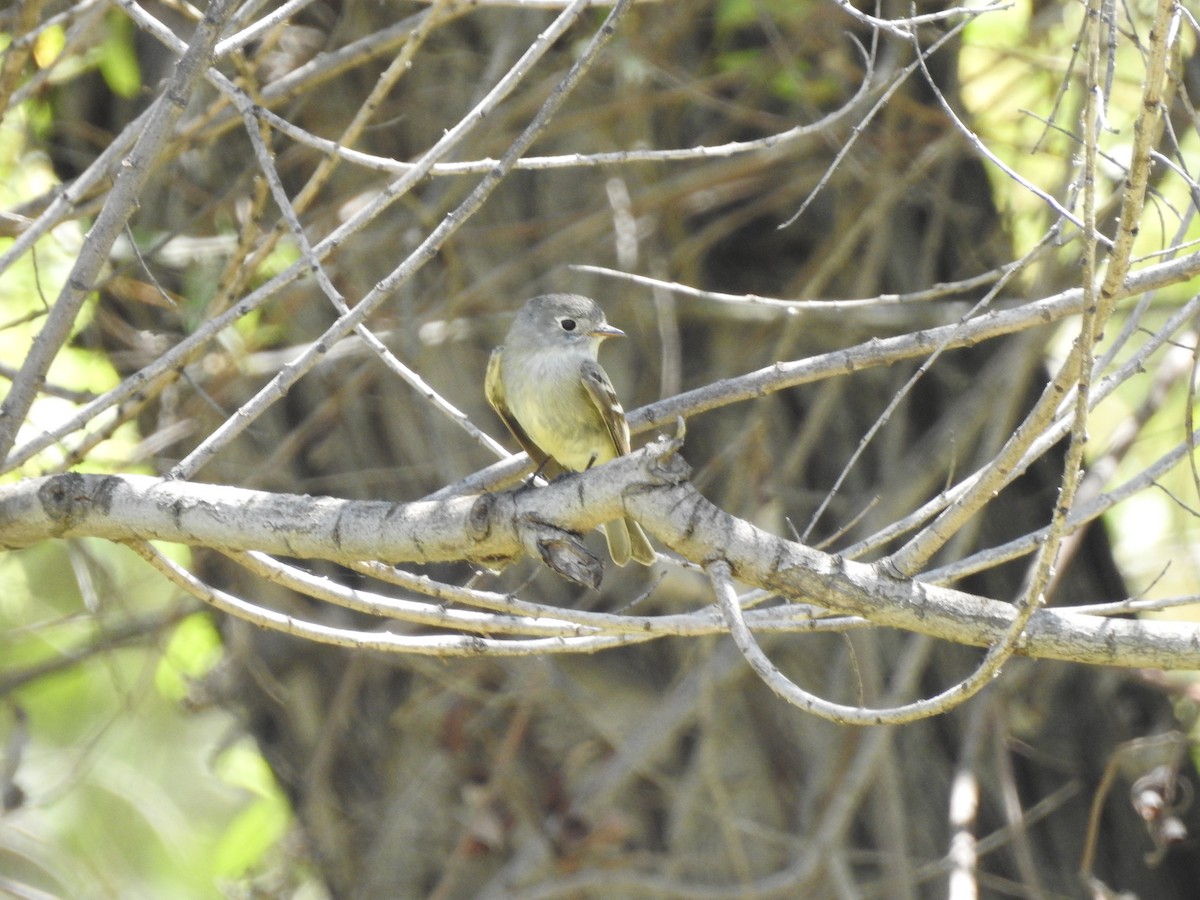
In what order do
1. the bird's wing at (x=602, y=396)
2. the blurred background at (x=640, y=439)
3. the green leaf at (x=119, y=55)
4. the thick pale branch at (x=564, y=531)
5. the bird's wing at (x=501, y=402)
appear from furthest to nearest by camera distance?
the blurred background at (x=640, y=439) < the green leaf at (x=119, y=55) < the bird's wing at (x=501, y=402) < the bird's wing at (x=602, y=396) < the thick pale branch at (x=564, y=531)

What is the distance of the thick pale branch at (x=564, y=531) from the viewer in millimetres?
2232

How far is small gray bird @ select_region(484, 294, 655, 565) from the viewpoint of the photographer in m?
4.09

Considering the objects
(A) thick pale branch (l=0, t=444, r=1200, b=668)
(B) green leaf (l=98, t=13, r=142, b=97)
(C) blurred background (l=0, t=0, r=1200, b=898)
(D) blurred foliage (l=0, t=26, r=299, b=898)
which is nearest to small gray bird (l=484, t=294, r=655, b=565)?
(C) blurred background (l=0, t=0, r=1200, b=898)

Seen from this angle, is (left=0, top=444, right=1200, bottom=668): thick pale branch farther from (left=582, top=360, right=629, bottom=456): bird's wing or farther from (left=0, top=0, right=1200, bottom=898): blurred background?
(left=0, top=0, right=1200, bottom=898): blurred background

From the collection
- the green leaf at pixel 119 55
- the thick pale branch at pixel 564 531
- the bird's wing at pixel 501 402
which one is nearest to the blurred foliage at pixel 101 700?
the green leaf at pixel 119 55

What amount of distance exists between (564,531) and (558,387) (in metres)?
1.70

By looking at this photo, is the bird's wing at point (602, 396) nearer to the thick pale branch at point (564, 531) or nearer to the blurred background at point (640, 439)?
the blurred background at point (640, 439)

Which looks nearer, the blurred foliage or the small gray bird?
the small gray bird

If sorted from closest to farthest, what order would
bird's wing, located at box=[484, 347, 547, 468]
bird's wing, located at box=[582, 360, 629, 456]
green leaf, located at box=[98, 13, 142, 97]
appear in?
1. bird's wing, located at box=[582, 360, 629, 456]
2. bird's wing, located at box=[484, 347, 547, 468]
3. green leaf, located at box=[98, 13, 142, 97]

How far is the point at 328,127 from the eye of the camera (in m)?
5.43

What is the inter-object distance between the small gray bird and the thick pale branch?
4.70 feet

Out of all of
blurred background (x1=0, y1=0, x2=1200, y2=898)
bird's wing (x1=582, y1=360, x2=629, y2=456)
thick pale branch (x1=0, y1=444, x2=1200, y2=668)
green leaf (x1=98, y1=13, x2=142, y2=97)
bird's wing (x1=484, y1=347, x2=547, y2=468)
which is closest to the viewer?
thick pale branch (x1=0, y1=444, x2=1200, y2=668)

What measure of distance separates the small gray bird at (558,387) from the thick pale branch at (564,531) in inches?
56.4

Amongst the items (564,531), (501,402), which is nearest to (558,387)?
(501,402)
